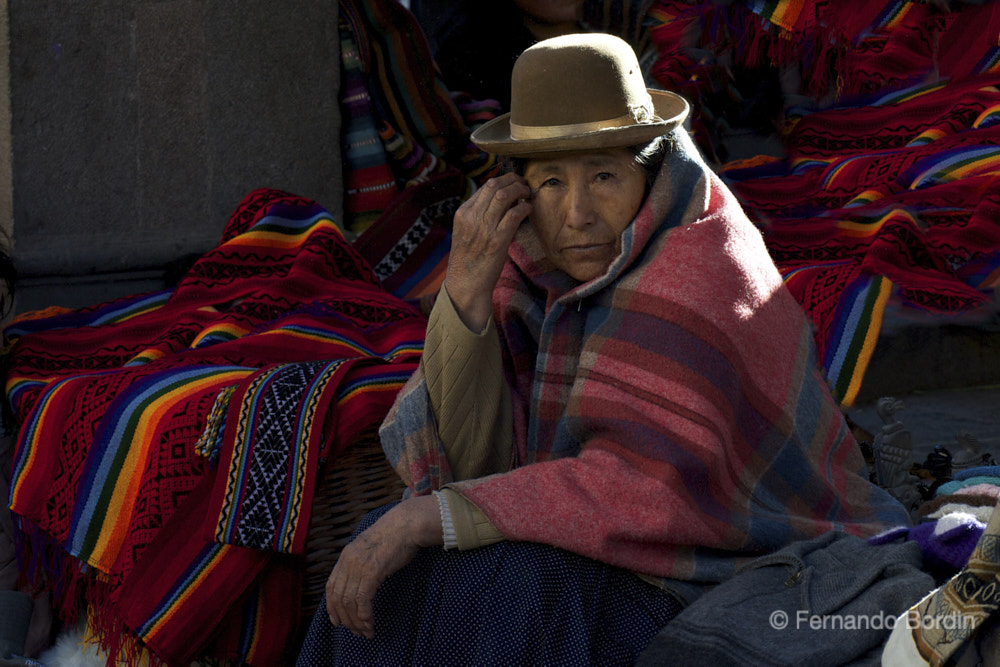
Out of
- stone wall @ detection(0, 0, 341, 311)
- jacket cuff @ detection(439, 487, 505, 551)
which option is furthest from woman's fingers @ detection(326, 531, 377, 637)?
stone wall @ detection(0, 0, 341, 311)

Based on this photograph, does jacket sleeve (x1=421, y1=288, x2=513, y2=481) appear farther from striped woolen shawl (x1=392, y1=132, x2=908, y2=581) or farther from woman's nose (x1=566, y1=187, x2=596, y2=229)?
woman's nose (x1=566, y1=187, x2=596, y2=229)

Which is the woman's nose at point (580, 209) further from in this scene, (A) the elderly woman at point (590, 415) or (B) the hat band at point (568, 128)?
(B) the hat band at point (568, 128)

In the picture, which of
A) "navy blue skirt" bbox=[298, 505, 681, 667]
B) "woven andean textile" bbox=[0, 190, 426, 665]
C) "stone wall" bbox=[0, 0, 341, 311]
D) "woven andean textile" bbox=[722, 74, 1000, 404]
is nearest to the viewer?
"navy blue skirt" bbox=[298, 505, 681, 667]

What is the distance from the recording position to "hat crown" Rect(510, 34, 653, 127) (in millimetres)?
2395

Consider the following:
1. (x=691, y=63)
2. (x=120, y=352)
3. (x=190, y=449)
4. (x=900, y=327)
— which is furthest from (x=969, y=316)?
(x=120, y=352)

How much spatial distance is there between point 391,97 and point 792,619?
3.87m

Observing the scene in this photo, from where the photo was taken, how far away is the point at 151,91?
4.91 meters

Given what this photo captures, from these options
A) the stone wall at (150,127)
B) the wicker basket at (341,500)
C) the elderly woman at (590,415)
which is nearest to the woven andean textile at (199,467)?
the wicker basket at (341,500)

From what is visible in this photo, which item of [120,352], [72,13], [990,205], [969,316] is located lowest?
[120,352]

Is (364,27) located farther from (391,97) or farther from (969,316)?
(969,316)

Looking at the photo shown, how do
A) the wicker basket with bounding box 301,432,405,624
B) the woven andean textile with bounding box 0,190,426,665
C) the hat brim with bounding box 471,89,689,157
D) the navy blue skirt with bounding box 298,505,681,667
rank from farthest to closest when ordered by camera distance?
the wicker basket with bounding box 301,432,405,624 → the woven andean textile with bounding box 0,190,426,665 → the hat brim with bounding box 471,89,689,157 → the navy blue skirt with bounding box 298,505,681,667

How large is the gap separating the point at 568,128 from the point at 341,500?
1.22m

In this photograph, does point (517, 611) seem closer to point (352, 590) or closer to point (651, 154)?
point (352, 590)

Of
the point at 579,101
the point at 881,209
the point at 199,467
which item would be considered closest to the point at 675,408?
the point at 579,101
